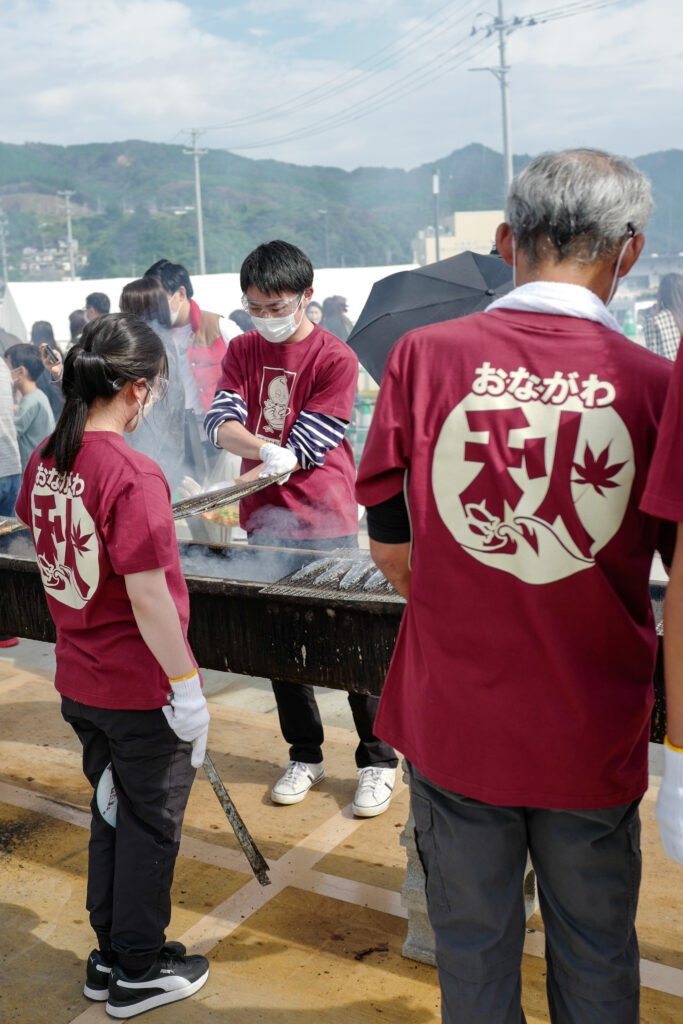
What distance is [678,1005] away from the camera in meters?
2.29

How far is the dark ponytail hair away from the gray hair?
1075 mm

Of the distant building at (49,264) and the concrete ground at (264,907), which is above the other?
the distant building at (49,264)

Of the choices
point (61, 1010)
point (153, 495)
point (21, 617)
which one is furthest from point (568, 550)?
point (21, 617)

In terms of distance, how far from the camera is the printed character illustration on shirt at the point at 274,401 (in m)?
3.28

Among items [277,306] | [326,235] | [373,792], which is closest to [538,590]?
[277,306]

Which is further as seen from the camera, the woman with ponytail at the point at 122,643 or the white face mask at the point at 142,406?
the white face mask at the point at 142,406

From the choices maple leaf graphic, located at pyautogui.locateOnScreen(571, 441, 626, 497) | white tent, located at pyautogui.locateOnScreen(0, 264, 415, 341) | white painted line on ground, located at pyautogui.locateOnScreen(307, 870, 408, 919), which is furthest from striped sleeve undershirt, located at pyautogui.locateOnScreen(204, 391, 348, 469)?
white tent, located at pyautogui.locateOnScreen(0, 264, 415, 341)

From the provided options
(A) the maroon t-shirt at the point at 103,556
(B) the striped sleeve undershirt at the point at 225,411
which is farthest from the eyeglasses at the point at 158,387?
(B) the striped sleeve undershirt at the point at 225,411

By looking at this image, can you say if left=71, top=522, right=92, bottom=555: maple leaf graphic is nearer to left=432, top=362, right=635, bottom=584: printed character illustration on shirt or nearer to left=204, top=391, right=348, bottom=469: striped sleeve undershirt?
left=432, top=362, right=635, bottom=584: printed character illustration on shirt

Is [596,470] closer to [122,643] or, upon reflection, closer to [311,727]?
[122,643]

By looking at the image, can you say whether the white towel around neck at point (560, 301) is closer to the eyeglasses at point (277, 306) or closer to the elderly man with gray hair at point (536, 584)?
the elderly man with gray hair at point (536, 584)

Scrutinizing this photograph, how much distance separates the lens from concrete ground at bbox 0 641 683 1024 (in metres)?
2.38

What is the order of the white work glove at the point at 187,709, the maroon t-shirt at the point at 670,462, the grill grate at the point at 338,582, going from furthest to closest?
the grill grate at the point at 338,582, the white work glove at the point at 187,709, the maroon t-shirt at the point at 670,462

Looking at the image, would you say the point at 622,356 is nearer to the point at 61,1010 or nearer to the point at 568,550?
the point at 568,550
